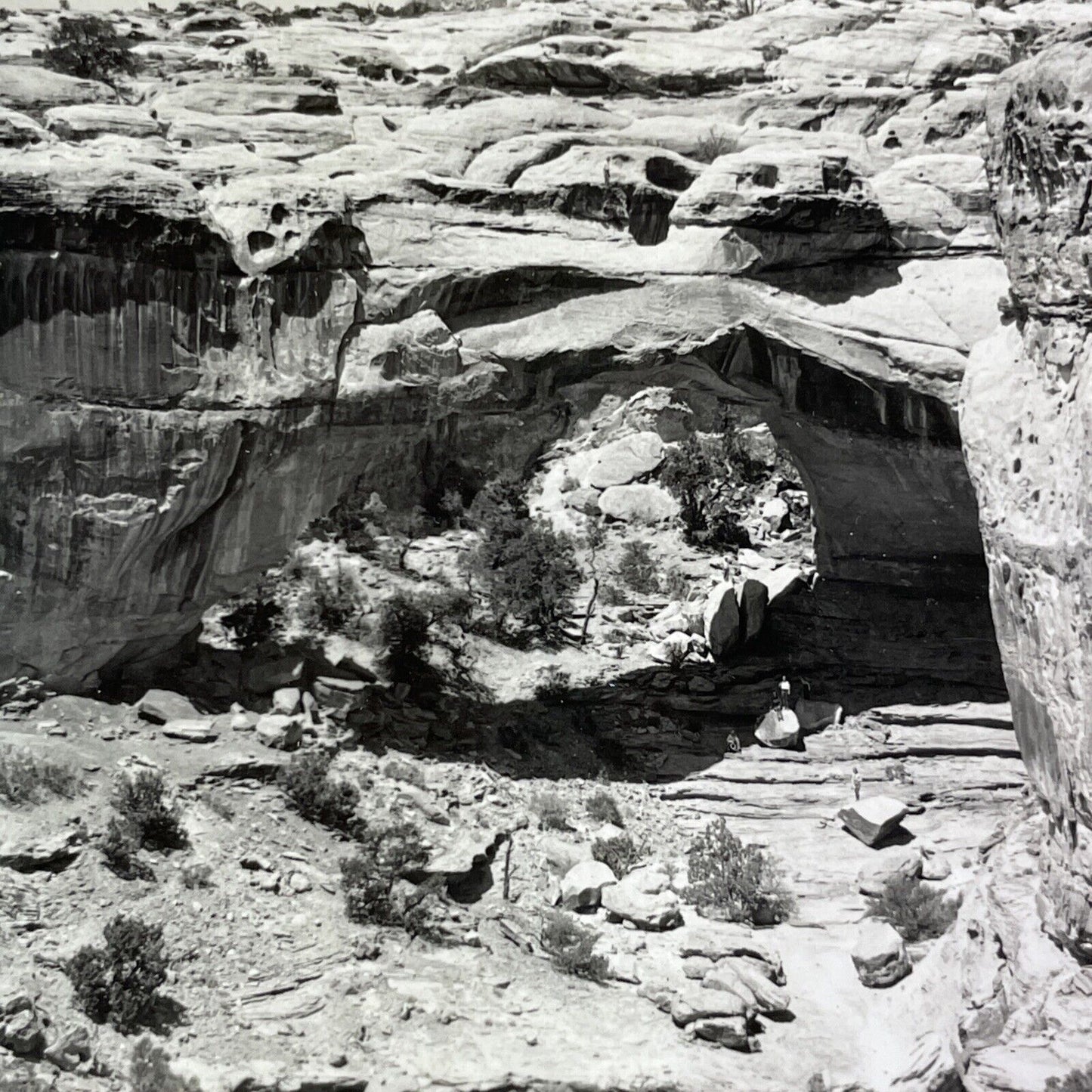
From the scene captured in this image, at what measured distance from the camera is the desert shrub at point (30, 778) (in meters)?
13.0

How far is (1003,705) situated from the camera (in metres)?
16.7

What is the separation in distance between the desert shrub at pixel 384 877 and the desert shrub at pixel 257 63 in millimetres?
10276

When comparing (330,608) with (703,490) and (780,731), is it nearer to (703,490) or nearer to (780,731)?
(780,731)

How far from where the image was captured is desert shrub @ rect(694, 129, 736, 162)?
16.6 metres

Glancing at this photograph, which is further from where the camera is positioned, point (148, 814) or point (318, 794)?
point (318, 794)

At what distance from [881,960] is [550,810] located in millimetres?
4190

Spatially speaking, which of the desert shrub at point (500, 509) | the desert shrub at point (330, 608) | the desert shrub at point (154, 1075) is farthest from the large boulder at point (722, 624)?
the desert shrub at point (154, 1075)

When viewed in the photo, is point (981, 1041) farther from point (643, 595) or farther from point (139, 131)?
point (139, 131)

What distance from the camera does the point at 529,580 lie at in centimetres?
1858

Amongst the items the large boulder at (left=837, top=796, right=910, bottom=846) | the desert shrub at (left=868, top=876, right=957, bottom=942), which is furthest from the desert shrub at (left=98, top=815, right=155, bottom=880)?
the large boulder at (left=837, top=796, right=910, bottom=846)

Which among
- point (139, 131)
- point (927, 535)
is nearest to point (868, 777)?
point (927, 535)

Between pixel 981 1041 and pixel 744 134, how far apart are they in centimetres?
1123

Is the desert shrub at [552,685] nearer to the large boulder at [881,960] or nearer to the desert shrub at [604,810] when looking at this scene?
the desert shrub at [604,810]

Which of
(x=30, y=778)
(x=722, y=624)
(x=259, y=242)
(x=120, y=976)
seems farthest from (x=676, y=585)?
(x=120, y=976)
